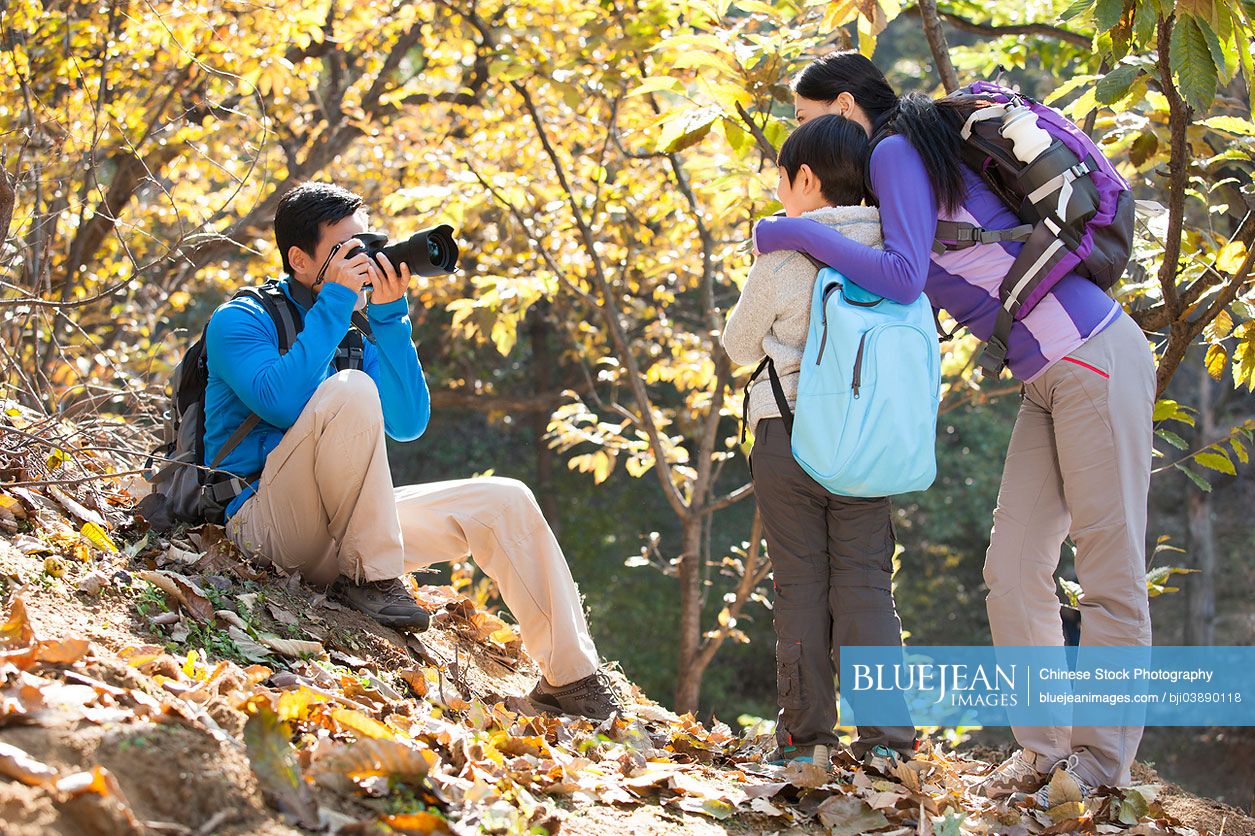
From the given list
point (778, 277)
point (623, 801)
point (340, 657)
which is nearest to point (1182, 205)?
point (778, 277)

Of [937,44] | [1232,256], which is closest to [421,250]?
[937,44]

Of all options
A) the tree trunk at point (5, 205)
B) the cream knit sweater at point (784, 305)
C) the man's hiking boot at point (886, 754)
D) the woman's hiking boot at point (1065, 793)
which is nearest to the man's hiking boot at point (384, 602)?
the cream knit sweater at point (784, 305)

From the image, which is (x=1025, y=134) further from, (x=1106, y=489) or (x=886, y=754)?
(x=886, y=754)

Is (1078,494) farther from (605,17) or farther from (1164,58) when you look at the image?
(605,17)

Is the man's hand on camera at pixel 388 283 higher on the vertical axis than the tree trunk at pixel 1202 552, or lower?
higher

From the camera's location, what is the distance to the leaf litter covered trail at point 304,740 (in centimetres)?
174

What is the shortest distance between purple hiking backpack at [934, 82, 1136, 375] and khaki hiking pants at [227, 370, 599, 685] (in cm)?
120

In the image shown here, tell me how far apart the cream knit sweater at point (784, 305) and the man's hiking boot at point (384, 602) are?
1031 mm

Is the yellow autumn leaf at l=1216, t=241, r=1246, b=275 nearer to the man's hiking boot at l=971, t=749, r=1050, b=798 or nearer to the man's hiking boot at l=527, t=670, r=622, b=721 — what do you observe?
the man's hiking boot at l=971, t=749, r=1050, b=798

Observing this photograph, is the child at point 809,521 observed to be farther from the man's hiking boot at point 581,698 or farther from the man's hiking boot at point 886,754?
the man's hiking boot at point 581,698

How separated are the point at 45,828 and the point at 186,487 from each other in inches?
63.7

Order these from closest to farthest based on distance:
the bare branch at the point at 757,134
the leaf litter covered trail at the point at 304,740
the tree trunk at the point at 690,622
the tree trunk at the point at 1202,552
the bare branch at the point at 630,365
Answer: the leaf litter covered trail at the point at 304,740 < the bare branch at the point at 757,134 < the bare branch at the point at 630,365 < the tree trunk at the point at 690,622 < the tree trunk at the point at 1202,552

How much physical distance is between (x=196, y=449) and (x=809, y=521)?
1.57 meters

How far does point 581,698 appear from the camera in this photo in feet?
9.86
